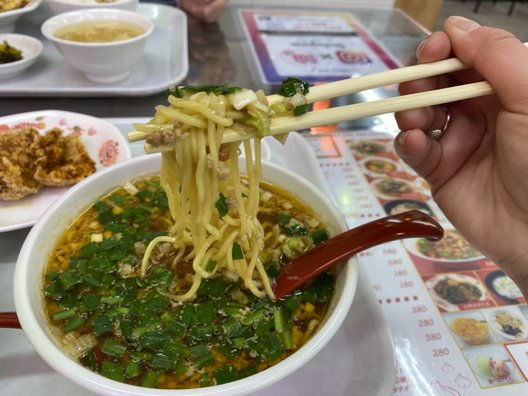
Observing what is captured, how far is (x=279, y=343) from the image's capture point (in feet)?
3.55

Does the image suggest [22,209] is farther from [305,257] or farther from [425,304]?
[425,304]

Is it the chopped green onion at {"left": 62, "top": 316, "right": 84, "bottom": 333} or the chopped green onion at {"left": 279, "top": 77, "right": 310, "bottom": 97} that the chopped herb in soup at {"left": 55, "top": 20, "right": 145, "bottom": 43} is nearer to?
the chopped green onion at {"left": 279, "top": 77, "right": 310, "bottom": 97}

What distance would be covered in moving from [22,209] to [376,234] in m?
1.33

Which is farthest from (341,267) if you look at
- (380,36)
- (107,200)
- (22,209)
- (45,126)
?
(380,36)

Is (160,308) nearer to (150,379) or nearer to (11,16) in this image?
(150,379)

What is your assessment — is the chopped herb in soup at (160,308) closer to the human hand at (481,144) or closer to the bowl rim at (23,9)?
the human hand at (481,144)

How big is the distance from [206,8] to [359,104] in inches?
104

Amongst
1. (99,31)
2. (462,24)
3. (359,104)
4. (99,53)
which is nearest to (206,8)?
(99,31)

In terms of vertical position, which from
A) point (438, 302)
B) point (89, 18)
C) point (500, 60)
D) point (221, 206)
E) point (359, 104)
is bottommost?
point (438, 302)

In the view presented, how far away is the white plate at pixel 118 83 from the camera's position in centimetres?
221

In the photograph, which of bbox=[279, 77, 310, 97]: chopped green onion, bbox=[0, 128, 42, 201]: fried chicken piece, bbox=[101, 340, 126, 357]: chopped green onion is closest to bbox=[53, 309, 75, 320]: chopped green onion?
bbox=[101, 340, 126, 357]: chopped green onion

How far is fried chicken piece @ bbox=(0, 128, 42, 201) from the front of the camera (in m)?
1.57

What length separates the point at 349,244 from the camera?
3.83ft

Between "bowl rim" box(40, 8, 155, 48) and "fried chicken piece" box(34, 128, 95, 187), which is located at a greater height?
"bowl rim" box(40, 8, 155, 48)
